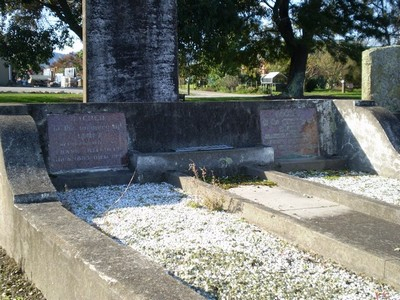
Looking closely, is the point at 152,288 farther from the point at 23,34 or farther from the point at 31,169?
the point at 23,34

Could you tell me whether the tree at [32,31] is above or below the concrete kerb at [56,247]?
above

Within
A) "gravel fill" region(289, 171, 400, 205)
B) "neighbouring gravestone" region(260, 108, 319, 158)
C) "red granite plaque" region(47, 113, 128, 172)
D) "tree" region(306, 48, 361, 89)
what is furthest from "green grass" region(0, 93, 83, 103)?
"tree" region(306, 48, 361, 89)

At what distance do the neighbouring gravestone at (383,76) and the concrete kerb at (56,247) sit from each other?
7034 millimetres

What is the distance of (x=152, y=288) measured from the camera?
9.91ft

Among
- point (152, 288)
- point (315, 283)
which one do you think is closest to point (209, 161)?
point (315, 283)

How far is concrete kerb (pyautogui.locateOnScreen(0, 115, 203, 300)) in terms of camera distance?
3.12 meters

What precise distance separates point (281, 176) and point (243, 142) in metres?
1.44

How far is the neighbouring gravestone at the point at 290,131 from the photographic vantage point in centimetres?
891

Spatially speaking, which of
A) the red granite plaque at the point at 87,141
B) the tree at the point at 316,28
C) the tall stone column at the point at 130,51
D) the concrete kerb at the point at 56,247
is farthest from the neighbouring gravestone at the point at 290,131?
the tree at the point at 316,28

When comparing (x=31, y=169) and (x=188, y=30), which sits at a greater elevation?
(x=188, y=30)

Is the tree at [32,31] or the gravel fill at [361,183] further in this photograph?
the tree at [32,31]

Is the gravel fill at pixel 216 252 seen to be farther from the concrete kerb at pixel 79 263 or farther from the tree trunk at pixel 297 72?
the tree trunk at pixel 297 72

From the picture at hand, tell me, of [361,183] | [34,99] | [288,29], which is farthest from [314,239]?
[288,29]

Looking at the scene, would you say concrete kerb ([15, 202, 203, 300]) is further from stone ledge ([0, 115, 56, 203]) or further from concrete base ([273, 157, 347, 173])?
concrete base ([273, 157, 347, 173])
